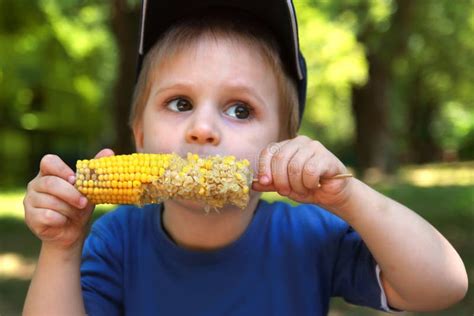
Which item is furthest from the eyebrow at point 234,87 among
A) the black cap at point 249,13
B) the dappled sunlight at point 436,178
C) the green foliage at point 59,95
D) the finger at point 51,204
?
the dappled sunlight at point 436,178

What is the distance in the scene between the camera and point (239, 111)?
63.3 inches

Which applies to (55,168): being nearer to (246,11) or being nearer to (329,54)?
(246,11)

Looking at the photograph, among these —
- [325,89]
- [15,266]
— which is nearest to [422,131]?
[325,89]

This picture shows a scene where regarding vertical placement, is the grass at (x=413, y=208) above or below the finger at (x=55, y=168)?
below

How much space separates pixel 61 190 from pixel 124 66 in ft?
25.7

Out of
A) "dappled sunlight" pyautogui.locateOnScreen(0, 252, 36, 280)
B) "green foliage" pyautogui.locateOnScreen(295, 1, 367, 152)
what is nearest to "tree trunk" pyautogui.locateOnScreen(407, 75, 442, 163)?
"green foliage" pyautogui.locateOnScreen(295, 1, 367, 152)

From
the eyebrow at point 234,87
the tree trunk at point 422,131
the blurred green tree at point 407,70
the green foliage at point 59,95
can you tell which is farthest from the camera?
the tree trunk at point 422,131

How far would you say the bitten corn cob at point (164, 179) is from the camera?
56.2 inches

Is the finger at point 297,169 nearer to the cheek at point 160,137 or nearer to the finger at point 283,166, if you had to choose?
the finger at point 283,166

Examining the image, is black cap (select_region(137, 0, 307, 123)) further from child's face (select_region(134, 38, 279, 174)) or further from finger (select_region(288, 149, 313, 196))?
finger (select_region(288, 149, 313, 196))

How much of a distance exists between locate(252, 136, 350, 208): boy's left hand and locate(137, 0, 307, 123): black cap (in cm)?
38

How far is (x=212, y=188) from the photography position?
1.44 metres

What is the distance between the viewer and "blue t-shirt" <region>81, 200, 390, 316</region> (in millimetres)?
1659

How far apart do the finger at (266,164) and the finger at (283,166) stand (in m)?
0.01
